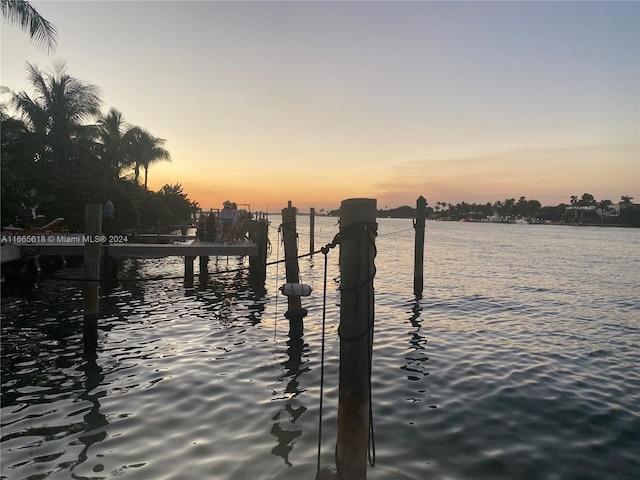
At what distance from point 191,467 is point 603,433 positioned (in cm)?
553

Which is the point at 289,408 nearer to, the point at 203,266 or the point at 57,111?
the point at 203,266

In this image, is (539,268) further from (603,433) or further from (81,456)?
(81,456)

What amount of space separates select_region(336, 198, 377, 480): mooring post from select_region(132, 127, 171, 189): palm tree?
180 ft

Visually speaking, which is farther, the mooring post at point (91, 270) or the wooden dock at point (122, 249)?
Answer: the wooden dock at point (122, 249)

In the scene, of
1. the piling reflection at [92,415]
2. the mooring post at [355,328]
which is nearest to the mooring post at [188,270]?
the piling reflection at [92,415]

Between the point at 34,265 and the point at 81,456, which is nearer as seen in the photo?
the point at 81,456

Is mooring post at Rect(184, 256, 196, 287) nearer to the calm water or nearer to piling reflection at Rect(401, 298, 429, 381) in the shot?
the calm water

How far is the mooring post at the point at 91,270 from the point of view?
8.57m

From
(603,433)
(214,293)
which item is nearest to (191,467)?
(603,433)

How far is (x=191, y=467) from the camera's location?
5086mm

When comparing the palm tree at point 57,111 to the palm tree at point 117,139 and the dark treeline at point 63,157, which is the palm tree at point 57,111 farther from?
the palm tree at point 117,139

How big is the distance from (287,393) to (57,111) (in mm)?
33851

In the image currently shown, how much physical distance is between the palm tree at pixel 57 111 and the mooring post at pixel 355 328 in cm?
3313

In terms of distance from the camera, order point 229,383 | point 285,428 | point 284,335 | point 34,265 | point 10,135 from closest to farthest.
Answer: point 285,428 → point 229,383 → point 284,335 → point 34,265 → point 10,135
